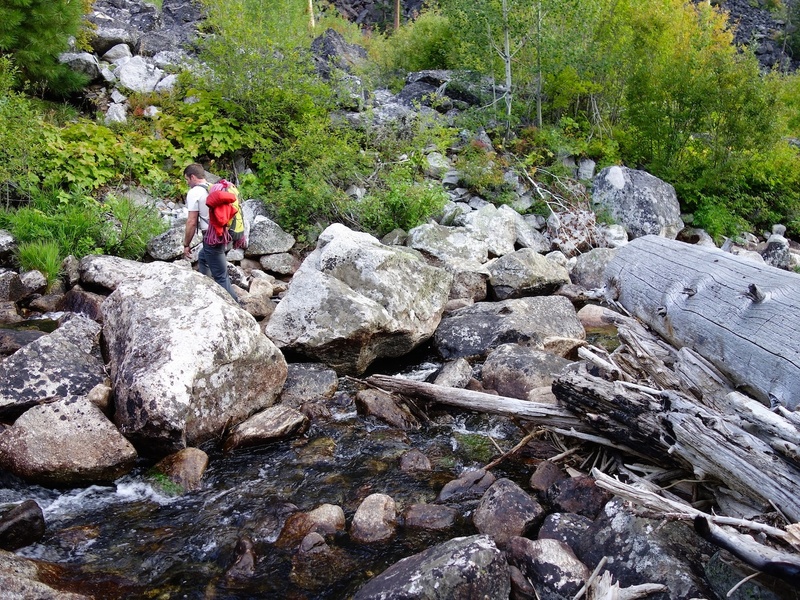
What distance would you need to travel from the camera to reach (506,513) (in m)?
4.12

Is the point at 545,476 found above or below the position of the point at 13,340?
above

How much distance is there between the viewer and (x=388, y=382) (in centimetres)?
604

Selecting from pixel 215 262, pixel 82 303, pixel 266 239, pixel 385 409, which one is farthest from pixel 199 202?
pixel 385 409

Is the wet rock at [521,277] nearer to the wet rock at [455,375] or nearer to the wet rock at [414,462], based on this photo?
Answer: the wet rock at [455,375]

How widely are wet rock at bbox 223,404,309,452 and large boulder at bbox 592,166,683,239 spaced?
11141 millimetres

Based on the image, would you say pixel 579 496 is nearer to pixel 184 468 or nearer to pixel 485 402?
pixel 485 402

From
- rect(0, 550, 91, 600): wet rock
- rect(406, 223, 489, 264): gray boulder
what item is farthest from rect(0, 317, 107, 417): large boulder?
rect(406, 223, 489, 264): gray boulder

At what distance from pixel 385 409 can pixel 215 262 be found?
3.44 meters

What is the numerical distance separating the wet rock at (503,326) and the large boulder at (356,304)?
0.32m

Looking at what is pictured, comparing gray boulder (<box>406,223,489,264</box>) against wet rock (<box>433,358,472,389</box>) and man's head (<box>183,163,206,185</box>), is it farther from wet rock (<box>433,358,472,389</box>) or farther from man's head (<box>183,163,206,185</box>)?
man's head (<box>183,163,206,185</box>)

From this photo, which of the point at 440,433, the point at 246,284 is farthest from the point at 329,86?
the point at 440,433

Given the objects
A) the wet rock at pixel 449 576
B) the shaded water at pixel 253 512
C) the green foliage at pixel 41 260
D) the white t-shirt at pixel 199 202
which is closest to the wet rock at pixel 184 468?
the shaded water at pixel 253 512

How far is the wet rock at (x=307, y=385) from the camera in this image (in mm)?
6219

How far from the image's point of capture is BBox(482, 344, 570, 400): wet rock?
6277 mm
